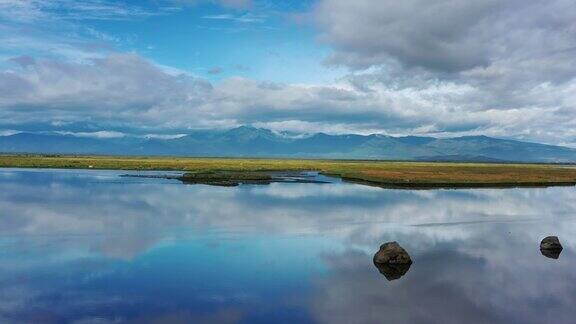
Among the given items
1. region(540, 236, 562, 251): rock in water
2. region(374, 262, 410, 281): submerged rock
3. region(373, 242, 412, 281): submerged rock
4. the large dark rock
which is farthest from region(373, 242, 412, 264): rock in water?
region(540, 236, 562, 251): rock in water

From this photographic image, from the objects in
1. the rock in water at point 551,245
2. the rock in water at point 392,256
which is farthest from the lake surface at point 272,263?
the rock in water at point 392,256

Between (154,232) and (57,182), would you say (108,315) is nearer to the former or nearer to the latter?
(154,232)

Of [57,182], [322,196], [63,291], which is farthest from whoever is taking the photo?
[57,182]

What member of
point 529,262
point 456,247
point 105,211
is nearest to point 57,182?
point 105,211

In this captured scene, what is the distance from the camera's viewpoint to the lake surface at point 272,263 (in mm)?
18906

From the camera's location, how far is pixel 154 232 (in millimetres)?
33906

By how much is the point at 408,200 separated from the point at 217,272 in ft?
118

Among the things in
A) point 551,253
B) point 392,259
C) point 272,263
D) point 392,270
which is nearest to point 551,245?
point 551,253

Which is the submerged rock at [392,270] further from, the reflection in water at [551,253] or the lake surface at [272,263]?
the reflection in water at [551,253]

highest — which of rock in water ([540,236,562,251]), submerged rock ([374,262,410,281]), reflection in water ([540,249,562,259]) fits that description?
rock in water ([540,236,562,251])

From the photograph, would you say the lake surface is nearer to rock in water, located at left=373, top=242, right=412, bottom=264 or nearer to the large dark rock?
the large dark rock

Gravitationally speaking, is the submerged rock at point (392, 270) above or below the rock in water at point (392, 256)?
below

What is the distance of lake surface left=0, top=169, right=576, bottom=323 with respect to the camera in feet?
62.0

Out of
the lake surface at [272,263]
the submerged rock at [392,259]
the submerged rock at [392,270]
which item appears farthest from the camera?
the submerged rock at [392,259]
